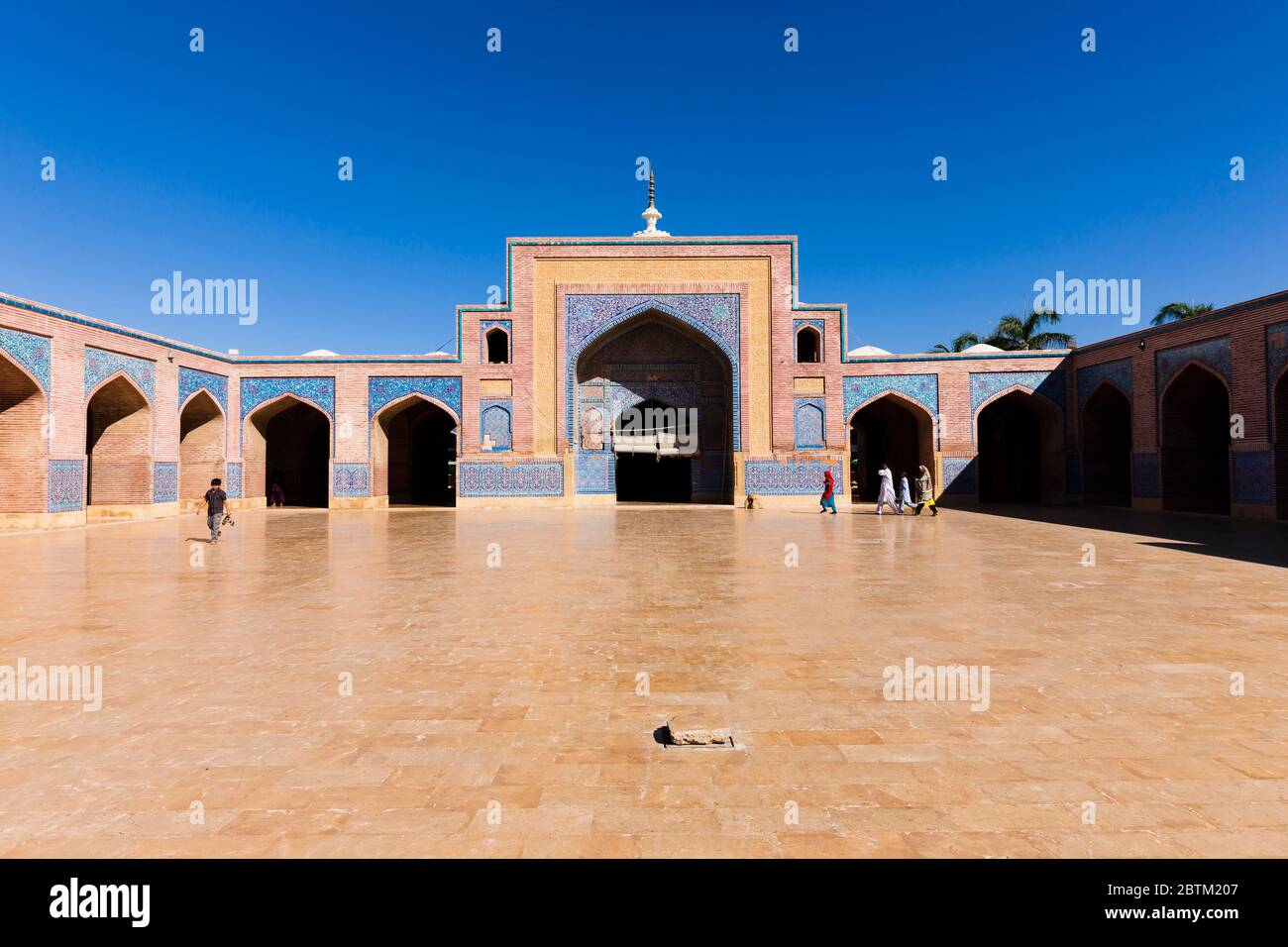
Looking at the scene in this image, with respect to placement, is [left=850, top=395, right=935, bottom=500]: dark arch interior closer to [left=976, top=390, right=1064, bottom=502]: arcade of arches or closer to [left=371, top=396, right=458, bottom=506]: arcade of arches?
[left=976, top=390, right=1064, bottom=502]: arcade of arches

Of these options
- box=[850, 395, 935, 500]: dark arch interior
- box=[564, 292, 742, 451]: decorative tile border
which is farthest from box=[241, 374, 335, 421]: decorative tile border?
box=[850, 395, 935, 500]: dark arch interior

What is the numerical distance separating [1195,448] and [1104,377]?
267cm

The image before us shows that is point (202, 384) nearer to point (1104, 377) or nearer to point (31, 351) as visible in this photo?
point (31, 351)

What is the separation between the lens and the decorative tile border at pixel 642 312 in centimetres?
1856

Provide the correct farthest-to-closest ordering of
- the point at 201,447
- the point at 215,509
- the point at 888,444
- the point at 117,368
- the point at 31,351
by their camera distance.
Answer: the point at 888,444
the point at 201,447
the point at 117,368
the point at 31,351
the point at 215,509

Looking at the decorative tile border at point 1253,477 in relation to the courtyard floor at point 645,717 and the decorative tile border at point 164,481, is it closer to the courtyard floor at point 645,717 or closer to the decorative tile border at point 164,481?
the courtyard floor at point 645,717

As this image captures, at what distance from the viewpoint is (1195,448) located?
14586mm

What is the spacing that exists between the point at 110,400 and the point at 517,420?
9.08 metres

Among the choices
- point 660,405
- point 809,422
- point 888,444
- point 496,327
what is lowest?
point 888,444

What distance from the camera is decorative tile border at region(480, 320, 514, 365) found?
1836 cm

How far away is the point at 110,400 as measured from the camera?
14.7 metres

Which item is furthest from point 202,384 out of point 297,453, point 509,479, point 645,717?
point 645,717
